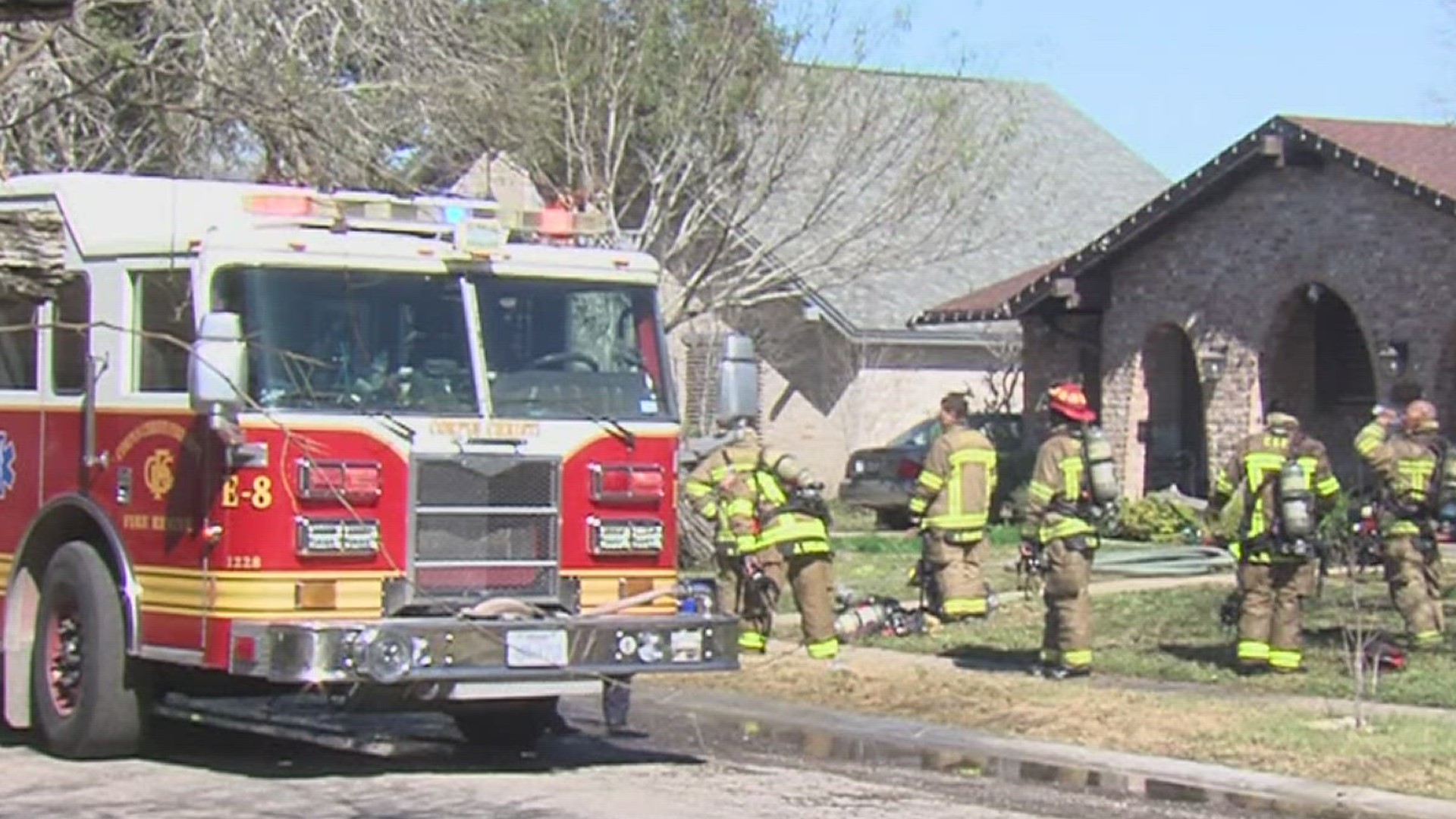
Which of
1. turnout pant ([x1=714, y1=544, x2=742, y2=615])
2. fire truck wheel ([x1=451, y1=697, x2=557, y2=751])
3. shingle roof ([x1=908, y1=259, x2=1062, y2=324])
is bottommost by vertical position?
fire truck wheel ([x1=451, y1=697, x2=557, y2=751])

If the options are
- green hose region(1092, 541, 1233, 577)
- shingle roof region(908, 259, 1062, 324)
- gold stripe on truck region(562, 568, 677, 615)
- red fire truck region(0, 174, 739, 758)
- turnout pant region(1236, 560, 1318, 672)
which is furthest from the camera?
shingle roof region(908, 259, 1062, 324)

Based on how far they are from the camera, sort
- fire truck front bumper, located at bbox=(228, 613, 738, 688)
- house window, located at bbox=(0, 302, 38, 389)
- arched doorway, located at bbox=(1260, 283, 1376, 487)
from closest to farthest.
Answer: fire truck front bumper, located at bbox=(228, 613, 738, 688) < house window, located at bbox=(0, 302, 38, 389) < arched doorway, located at bbox=(1260, 283, 1376, 487)

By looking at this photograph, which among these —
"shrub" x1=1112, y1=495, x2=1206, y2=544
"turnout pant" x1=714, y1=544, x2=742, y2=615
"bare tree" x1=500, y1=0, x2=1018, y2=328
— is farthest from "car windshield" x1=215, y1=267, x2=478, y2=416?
"shrub" x1=1112, y1=495, x2=1206, y2=544

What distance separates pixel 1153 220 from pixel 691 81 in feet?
24.6

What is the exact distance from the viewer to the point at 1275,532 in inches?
584

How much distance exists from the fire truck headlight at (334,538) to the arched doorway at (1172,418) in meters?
20.1

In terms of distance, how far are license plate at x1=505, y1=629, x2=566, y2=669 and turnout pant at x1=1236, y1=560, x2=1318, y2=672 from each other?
5.16 metres

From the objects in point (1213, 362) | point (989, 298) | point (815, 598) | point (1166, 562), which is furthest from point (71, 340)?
point (989, 298)

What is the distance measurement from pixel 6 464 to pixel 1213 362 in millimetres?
18837

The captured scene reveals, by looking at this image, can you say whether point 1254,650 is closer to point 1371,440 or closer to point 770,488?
point 1371,440

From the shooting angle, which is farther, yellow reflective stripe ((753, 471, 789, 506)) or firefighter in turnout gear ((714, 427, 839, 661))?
yellow reflective stripe ((753, 471, 789, 506))

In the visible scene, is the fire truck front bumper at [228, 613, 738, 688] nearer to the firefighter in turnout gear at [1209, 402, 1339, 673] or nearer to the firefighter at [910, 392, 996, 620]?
the firefighter in turnout gear at [1209, 402, 1339, 673]

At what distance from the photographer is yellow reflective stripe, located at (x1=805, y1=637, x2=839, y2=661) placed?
16203mm

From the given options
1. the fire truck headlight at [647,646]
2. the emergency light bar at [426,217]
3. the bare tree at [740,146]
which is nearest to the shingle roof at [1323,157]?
the bare tree at [740,146]
